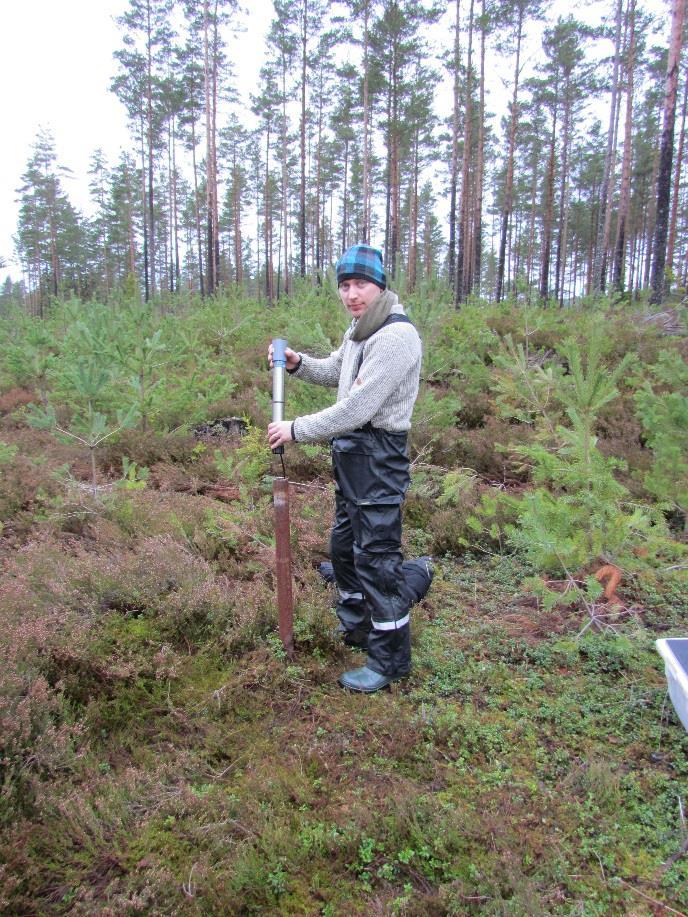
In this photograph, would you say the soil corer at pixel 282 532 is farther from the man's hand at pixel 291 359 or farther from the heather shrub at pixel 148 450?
the heather shrub at pixel 148 450

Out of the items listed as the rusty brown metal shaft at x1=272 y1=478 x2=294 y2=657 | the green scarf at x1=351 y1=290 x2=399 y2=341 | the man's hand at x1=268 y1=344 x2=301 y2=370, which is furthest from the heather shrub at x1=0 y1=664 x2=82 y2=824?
the green scarf at x1=351 y1=290 x2=399 y2=341

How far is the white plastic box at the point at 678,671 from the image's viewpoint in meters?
2.40

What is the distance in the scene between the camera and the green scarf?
9.30ft

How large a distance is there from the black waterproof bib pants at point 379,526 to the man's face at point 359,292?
28.1 inches

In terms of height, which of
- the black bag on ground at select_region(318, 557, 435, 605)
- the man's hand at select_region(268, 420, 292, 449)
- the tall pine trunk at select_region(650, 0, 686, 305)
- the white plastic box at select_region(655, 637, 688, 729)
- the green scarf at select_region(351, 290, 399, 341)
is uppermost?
the tall pine trunk at select_region(650, 0, 686, 305)

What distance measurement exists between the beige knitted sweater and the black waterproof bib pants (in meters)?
0.13

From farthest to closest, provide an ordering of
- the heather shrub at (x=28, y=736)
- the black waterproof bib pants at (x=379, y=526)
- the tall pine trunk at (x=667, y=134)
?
the tall pine trunk at (x=667, y=134) → the black waterproof bib pants at (x=379, y=526) → the heather shrub at (x=28, y=736)

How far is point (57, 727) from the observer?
2504 mm

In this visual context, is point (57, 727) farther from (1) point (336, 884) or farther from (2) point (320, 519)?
(2) point (320, 519)

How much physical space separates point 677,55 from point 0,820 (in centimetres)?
1739

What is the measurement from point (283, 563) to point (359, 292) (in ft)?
5.22

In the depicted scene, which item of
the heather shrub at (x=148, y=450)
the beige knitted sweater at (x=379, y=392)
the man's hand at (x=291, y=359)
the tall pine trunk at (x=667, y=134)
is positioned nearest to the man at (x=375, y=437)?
the beige knitted sweater at (x=379, y=392)

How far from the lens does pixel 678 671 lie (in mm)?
2436

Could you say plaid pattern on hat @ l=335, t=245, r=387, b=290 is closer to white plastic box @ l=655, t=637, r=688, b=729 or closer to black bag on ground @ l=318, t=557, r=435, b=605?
black bag on ground @ l=318, t=557, r=435, b=605
